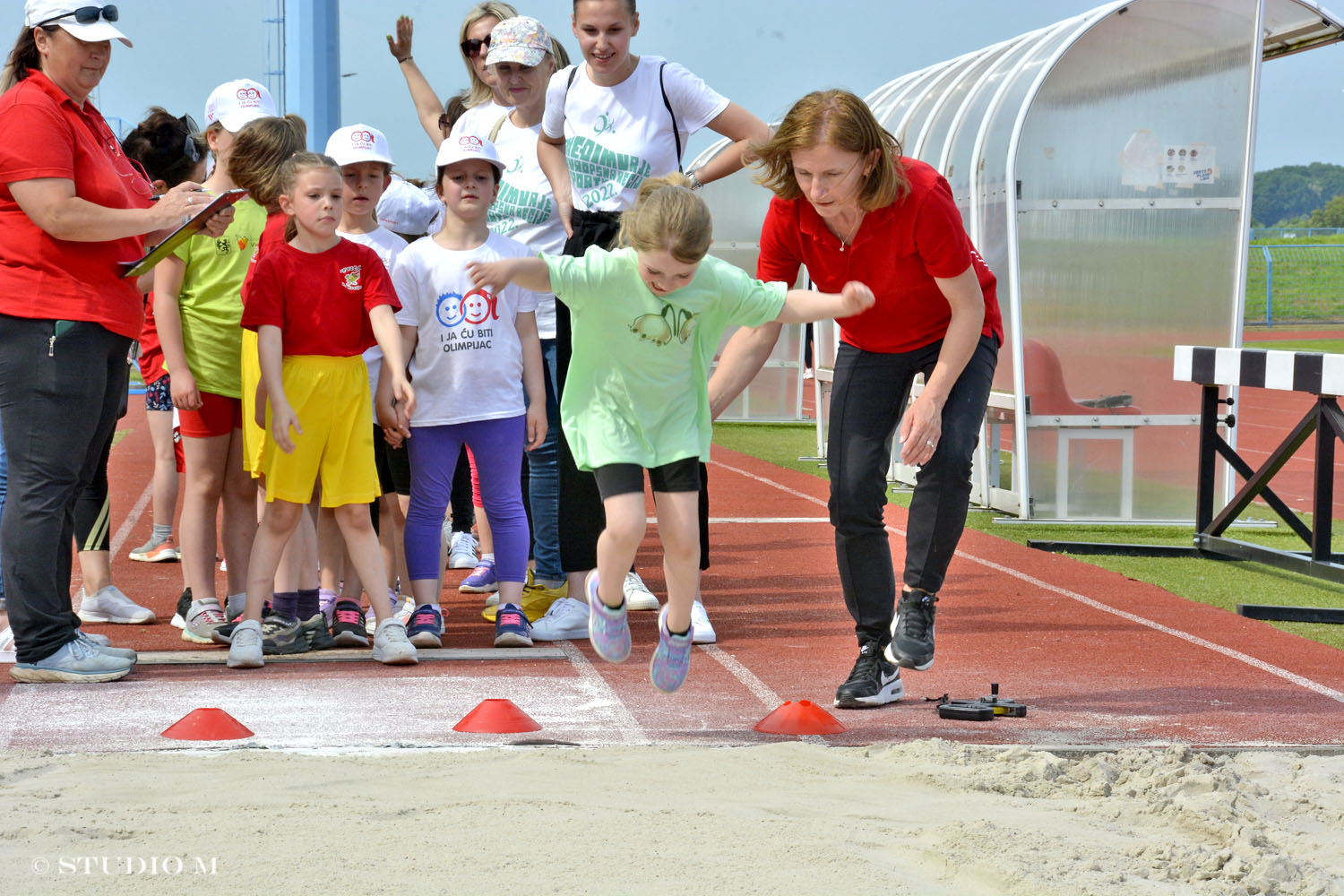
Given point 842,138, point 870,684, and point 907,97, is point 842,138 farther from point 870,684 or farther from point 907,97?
point 907,97

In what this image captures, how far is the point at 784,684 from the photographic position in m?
5.15

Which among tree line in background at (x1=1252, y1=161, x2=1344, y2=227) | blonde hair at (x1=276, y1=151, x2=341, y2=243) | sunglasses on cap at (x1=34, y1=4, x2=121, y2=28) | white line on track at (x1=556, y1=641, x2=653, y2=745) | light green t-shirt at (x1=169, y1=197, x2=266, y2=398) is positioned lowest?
white line on track at (x1=556, y1=641, x2=653, y2=745)

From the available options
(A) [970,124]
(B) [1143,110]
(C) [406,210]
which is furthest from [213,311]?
(B) [1143,110]

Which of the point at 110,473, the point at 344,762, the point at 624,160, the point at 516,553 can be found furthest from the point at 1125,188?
the point at 110,473

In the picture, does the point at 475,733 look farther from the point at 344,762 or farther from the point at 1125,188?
the point at 1125,188

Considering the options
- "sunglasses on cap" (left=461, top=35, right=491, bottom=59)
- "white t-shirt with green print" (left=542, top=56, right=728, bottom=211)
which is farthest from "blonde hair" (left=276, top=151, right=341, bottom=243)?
"sunglasses on cap" (left=461, top=35, right=491, bottom=59)

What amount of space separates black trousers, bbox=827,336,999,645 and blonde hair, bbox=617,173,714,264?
3.16ft

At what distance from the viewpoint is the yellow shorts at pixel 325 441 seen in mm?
5270

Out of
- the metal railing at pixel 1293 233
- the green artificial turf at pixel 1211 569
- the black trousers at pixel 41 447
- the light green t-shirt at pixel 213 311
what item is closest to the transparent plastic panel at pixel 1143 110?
the green artificial turf at pixel 1211 569

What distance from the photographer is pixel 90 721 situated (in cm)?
436

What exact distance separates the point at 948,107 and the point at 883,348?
7.36 m

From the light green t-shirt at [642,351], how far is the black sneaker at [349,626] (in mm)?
1711

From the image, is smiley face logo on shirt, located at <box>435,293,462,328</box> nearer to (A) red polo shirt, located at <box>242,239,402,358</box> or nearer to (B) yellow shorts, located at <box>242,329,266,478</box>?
(A) red polo shirt, located at <box>242,239,402,358</box>

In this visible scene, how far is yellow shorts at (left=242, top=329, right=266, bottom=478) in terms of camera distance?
5402mm
